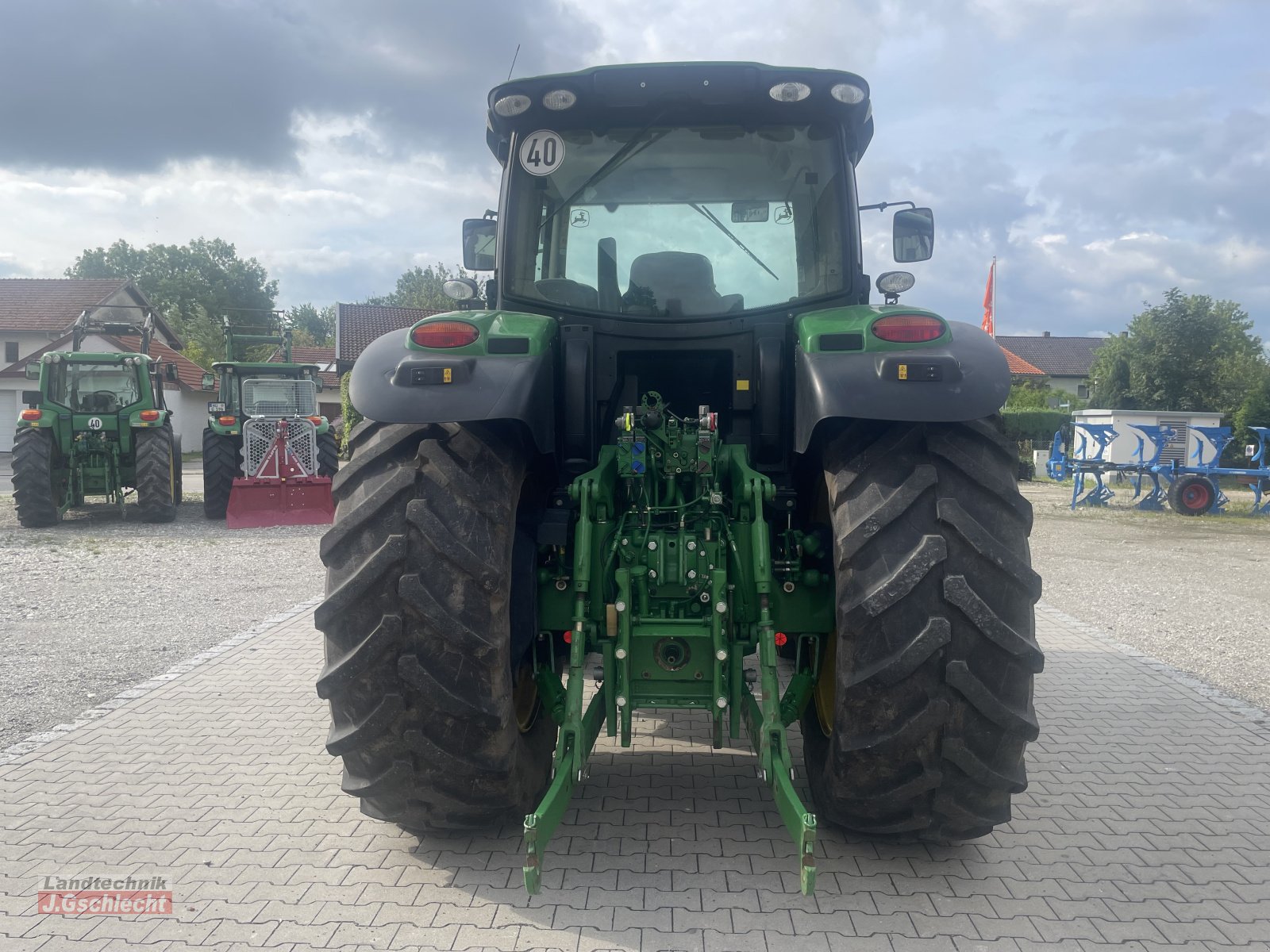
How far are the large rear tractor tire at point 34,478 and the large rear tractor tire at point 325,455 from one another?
3510 mm

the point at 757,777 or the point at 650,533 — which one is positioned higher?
the point at 650,533

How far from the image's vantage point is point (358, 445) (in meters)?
3.10

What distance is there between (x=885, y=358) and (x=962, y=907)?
5.61 ft

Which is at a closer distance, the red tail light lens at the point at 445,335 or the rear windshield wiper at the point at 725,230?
the red tail light lens at the point at 445,335

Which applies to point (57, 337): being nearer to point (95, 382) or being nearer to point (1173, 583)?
point (95, 382)

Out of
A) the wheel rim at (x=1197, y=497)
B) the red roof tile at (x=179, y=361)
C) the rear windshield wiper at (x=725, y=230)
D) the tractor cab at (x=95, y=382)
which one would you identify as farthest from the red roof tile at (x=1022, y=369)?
the rear windshield wiper at (x=725, y=230)

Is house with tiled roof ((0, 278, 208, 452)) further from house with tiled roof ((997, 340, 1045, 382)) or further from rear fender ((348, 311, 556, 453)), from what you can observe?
house with tiled roof ((997, 340, 1045, 382))

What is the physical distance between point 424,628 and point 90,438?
1248 cm

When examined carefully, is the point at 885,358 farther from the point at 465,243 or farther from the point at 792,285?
the point at 465,243

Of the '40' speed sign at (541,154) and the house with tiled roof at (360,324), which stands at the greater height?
the house with tiled roof at (360,324)

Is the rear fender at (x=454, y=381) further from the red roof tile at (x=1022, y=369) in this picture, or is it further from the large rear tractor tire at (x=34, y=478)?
the red roof tile at (x=1022, y=369)

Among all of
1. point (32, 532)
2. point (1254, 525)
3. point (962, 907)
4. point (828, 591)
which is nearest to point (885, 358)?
point (828, 591)

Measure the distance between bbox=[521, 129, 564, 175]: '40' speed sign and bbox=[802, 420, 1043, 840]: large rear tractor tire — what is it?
1.77m

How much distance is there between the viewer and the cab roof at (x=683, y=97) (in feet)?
11.2
